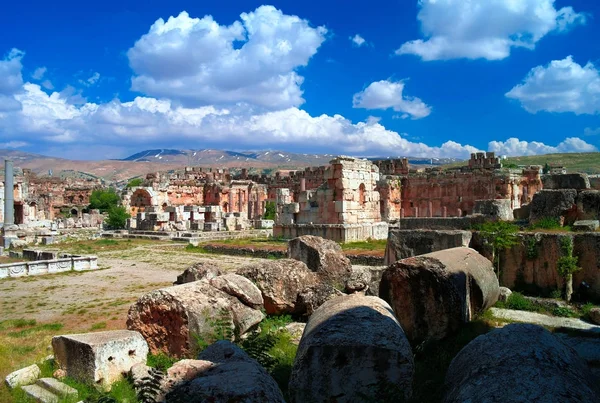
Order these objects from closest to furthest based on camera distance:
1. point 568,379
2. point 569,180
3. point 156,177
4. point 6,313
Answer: point 568,379, point 6,313, point 569,180, point 156,177

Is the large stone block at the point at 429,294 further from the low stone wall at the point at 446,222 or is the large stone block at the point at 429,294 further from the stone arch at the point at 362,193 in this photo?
the stone arch at the point at 362,193

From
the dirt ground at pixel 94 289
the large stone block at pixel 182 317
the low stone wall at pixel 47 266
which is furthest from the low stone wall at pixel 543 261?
the low stone wall at pixel 47 266

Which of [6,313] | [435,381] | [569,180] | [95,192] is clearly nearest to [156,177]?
[95,192]

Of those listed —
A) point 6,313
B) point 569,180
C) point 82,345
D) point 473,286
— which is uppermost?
point 569,180

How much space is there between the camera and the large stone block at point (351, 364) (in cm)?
425

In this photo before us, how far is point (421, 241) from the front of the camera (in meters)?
A: 10.6

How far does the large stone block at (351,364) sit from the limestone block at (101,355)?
9.77ft

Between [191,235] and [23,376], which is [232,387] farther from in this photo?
[191,235]

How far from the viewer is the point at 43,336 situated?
342 inches

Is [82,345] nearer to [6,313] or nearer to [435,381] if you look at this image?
[435,381]

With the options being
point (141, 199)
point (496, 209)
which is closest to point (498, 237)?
point (496, 209)

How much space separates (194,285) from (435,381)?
4.05m

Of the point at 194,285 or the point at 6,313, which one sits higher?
the point at 194,285

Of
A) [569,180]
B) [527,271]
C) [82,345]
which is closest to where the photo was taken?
[82,345]
